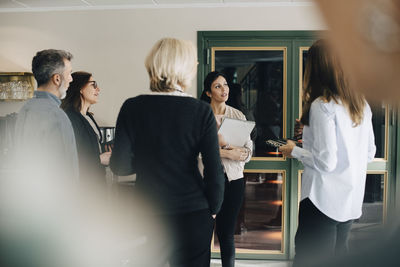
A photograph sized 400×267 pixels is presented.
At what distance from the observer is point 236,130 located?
8.51 ft

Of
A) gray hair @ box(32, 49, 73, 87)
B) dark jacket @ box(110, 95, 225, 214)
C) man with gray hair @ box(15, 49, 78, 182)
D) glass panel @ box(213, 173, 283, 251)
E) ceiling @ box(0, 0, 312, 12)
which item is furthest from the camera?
glass panel @ box(213, 173, 283, 251)

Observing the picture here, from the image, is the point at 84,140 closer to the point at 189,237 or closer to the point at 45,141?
the point at 45,141

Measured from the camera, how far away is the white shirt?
1663mm

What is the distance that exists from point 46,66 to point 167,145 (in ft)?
3.55

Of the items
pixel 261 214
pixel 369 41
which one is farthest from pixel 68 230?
pixel 261 214

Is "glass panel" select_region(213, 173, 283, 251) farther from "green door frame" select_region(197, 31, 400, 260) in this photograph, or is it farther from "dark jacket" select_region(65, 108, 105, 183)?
"dark jacket" select_region(65, 108, 105, 183)

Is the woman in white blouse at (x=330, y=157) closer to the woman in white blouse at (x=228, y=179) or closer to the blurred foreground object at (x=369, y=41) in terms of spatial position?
the woman in white blouse at (x=228, y=179)

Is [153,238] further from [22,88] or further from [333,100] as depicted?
[22,88]

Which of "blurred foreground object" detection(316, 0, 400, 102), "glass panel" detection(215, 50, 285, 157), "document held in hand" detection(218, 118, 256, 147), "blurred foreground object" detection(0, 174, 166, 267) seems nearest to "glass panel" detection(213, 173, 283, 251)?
"glass panel" detection(215, 50, 285, 157)

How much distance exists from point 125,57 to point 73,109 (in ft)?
4.53

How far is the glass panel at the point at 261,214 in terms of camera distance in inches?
143

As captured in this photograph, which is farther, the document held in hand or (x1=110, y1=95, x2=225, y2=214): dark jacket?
the document held in hand

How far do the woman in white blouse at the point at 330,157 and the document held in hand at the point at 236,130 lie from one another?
798 millimetres

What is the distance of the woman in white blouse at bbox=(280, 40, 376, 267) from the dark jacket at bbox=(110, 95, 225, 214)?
0.55 meters
